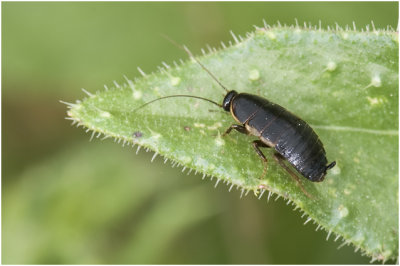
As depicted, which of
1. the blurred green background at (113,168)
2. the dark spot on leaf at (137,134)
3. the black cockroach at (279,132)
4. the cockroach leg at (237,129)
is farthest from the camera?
the blurred green background at (113,168)

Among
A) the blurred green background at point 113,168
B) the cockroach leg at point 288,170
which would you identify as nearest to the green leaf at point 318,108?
the cockroach leg at point 288,170

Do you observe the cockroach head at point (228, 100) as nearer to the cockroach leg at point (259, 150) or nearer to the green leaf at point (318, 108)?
the green leaf at point (318, 108)

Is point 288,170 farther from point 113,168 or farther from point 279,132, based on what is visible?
point 113,168

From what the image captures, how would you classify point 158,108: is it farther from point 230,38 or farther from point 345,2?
point 345,2

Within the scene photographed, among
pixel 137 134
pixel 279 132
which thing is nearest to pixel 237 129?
pixel 279 132


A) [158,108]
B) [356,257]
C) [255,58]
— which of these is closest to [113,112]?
[158,108]
